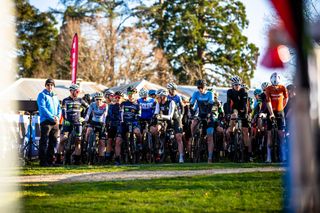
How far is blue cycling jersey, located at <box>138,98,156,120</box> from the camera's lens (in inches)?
612

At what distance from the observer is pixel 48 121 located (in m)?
13.3

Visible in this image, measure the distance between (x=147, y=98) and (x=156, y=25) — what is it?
1255 inches

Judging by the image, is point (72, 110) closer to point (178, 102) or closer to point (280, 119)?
point (178, 102)

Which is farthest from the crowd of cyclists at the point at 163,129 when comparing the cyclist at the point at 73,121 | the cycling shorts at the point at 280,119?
the cycling shorts at the point at 280,119

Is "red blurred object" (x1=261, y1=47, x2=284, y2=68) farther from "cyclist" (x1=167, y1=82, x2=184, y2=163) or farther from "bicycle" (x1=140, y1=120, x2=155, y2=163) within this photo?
"bicycle" (x1=140, y1=120, x2=155, y2=163)

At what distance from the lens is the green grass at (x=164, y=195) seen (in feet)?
21.3

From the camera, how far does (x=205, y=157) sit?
15289mm

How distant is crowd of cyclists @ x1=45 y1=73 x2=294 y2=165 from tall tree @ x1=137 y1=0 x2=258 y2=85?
1227 inches

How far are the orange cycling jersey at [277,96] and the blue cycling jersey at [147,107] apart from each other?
139 inches

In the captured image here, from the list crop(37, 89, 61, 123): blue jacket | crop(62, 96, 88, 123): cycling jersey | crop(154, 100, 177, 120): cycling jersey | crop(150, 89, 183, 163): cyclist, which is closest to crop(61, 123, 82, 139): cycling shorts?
crop(62, 96, 88, 123): cycling jersey

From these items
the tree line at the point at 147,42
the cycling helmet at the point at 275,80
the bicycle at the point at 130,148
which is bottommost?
the bicycle at the point at 130,148

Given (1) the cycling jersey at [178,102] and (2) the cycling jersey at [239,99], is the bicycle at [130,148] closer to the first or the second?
(1) the cycling jersey at [178,102]

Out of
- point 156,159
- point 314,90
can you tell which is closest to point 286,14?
point 314,90

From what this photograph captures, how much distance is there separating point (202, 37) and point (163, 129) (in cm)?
3301
